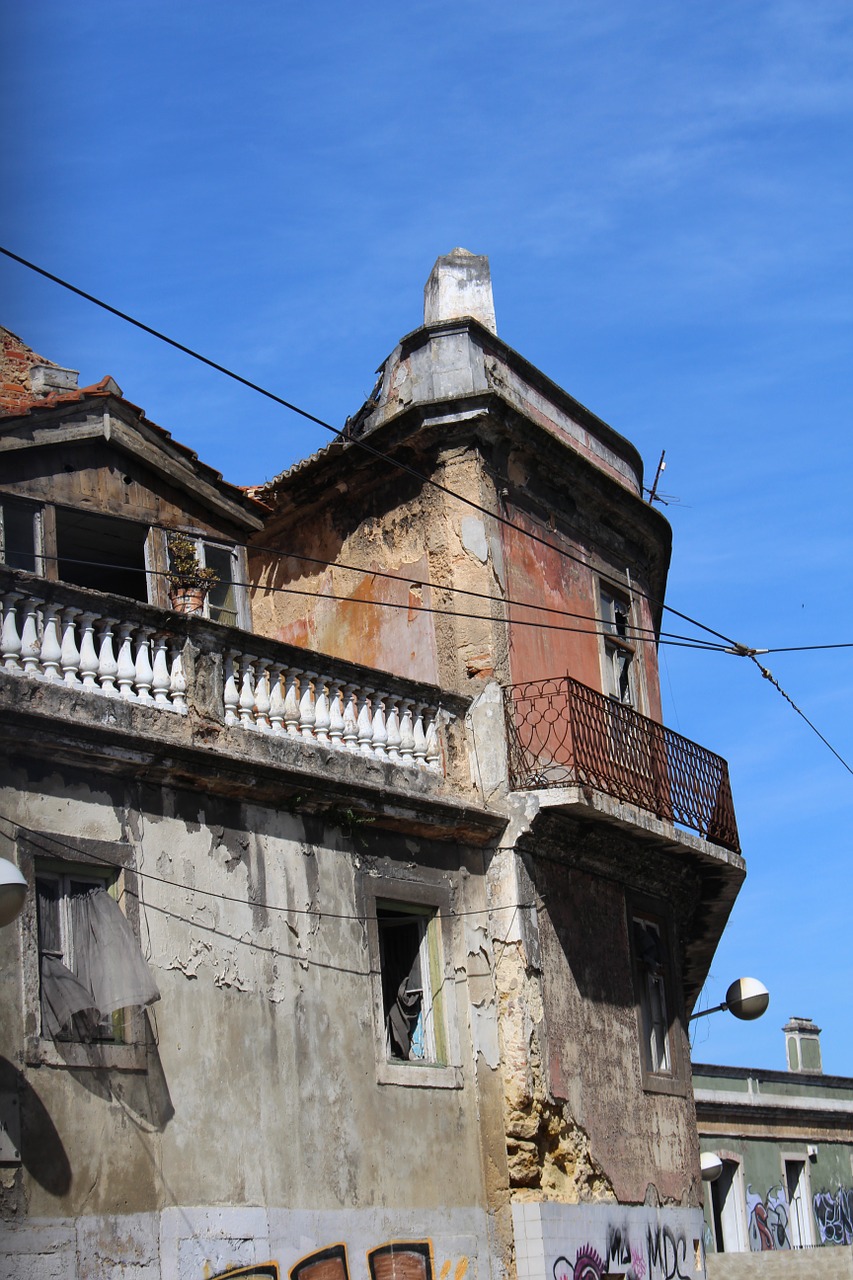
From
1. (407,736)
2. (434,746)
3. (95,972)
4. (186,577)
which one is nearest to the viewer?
(95,972)

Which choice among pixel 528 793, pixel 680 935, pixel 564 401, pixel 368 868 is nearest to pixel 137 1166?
pixel 368 868

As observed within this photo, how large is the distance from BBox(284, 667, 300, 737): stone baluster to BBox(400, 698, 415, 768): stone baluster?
1.25m

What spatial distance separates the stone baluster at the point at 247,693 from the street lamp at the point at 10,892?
323 cm

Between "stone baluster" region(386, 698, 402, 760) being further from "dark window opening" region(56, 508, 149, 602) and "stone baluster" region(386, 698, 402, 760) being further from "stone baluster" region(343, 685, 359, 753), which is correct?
"dark window opening" region(56, 508, 149, 602)

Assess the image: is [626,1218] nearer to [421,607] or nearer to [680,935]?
[680,935]

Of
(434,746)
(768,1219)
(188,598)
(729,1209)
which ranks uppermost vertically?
(188,598)

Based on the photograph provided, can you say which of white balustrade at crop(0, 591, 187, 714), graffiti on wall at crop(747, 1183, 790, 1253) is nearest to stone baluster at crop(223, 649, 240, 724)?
white balustrade at crop(0, 591, 187, 714)

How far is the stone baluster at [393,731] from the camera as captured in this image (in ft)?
43.7

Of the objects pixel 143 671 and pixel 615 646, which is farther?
pixel 615 646

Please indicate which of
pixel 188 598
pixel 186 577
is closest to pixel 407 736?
pixel 188 598

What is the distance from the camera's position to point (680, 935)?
1686 centimetres

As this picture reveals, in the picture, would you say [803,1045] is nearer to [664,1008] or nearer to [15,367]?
[664,1008]

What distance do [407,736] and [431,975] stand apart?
190 centimetres

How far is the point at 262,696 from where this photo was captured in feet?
39.9
